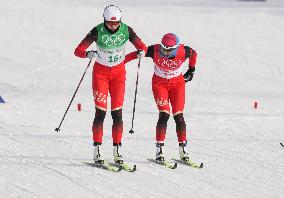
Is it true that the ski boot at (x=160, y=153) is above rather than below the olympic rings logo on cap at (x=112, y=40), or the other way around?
below

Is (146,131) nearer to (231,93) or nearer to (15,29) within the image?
(231,93)

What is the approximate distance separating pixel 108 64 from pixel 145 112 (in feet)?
21.0

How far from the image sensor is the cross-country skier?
8.70m

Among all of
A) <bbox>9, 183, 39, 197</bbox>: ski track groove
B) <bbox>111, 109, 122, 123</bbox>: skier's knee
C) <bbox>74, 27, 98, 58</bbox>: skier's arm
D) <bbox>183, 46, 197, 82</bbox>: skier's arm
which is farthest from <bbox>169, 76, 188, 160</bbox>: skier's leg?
<bbox>9, 183, 39, 197</bbox>: ski track groove

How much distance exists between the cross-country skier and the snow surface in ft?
2.14

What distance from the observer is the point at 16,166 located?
879 centimetres

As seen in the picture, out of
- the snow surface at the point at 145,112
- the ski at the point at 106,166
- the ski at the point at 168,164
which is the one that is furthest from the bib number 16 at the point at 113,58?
the ski at the point at 168,164

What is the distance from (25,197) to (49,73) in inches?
578

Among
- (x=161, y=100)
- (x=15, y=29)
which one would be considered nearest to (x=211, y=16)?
(x=15, y=29)

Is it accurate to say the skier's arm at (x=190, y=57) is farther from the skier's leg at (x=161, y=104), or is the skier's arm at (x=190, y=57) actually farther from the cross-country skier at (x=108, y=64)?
the cross-country skier at (x=108, y=64)

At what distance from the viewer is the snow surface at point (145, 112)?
8234 millimetres

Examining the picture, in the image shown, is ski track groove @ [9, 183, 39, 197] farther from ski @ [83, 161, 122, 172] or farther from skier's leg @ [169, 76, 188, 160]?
skier's leg @ [169, 76, 188, 160]

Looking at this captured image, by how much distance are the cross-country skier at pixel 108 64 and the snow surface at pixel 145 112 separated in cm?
65

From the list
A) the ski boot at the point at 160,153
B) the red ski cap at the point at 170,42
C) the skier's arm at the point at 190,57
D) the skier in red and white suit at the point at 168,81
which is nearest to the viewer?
the red ski cap at the point at 170,42
